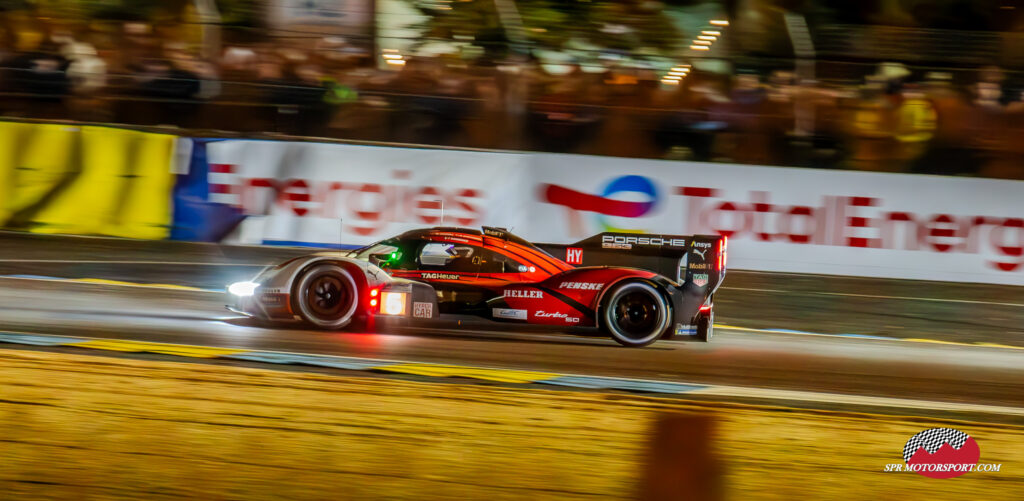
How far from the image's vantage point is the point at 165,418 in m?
4.75

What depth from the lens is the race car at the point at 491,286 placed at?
26.8ft

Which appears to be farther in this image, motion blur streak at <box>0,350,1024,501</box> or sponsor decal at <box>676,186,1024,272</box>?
sponsor decal at <box>676,186,1024,272</box>

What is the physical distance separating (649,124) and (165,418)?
9.75 m

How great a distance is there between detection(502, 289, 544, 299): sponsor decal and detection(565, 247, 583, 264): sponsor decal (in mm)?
507

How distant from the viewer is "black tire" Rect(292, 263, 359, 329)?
823 centimetres

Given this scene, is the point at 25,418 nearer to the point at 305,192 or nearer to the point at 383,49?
the point at 305,192

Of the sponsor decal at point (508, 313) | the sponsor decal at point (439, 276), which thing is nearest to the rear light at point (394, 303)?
the sponsor decal at point (439, 276)

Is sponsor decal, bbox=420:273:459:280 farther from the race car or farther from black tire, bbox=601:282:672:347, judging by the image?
black tire, bbox=601:282:672:347

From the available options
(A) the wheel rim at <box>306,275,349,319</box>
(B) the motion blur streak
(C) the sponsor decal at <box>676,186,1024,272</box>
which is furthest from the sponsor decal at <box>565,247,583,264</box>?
(C) the sponsor decal at <box>676,186,1024,272</box>

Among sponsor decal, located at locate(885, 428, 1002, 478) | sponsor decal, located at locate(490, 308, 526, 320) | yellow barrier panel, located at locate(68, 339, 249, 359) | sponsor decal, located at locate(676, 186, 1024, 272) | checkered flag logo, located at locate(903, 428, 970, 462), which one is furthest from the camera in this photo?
sponsor decal, located at locate(676, 186, 1024, 272)

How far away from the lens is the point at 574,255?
28.1 feet

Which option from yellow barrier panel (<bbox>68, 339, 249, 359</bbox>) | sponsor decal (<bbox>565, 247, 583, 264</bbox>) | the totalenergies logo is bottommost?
yellow barrier panel (<bbox>68, 339, 249, 359</bbox>)

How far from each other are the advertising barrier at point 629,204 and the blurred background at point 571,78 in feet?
1.37

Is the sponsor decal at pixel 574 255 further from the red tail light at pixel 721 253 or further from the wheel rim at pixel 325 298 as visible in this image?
the wheel rim at pixel 325 298
